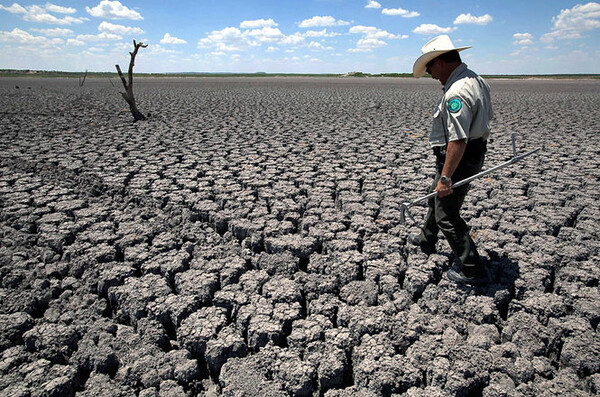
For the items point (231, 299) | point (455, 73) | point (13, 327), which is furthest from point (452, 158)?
point (13, 327)

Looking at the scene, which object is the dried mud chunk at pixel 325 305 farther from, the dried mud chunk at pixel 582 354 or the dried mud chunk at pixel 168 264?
the dried mud chunk at pixel 582 354

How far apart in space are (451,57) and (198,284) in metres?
2.21

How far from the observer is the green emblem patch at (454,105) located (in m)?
2.20

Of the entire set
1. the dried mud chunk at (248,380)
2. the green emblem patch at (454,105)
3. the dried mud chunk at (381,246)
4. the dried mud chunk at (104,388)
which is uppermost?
the green emblem patch at (454,105)

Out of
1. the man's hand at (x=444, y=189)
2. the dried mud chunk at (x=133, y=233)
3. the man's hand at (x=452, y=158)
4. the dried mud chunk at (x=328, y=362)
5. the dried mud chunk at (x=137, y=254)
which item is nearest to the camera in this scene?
the dried mud chunk at (x=328, y=362)

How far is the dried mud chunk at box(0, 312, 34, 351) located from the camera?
87.0 inches

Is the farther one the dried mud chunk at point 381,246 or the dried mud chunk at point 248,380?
the dried mud chunk at point 381,246

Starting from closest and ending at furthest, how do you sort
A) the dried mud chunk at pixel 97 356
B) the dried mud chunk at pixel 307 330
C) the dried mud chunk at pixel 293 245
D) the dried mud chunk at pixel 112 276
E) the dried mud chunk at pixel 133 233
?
the dried mud chunk at pixel 97 356 < the dried mud chunk at pixel 307 330 < the dried mud chunk at pixel 112 276 < the dried mud chunk at pixel 293 245 < the dried mud chunk at pixel 133 233

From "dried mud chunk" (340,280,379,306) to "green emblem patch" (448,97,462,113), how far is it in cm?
125

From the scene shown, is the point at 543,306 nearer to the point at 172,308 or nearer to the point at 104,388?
the point at 172,308

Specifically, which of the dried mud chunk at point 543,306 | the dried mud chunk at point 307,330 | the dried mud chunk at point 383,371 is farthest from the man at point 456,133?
the dried mud chunk at point 307,330

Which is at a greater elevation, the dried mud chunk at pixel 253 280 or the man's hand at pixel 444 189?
the man's hand at pixel 444 189

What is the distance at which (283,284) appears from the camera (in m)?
2.69

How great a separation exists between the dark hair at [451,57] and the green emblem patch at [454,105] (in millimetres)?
300
